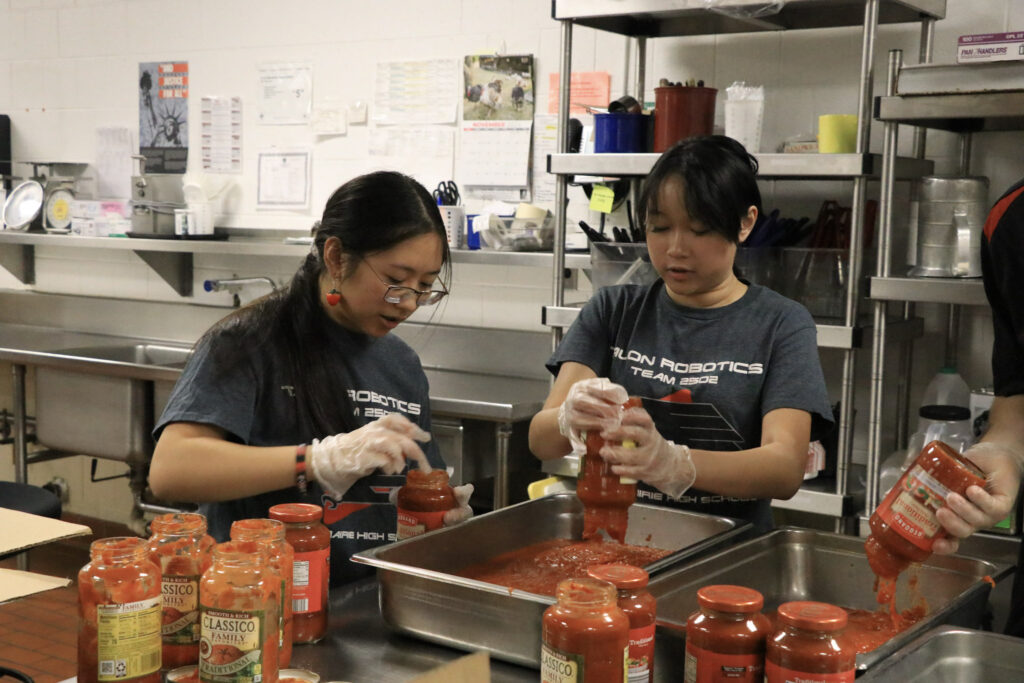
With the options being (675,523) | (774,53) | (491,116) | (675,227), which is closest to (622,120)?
(774,53)

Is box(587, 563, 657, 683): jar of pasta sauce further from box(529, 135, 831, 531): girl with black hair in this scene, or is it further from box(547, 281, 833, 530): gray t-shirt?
box(547, 281, 833, 530): gray t-shirt

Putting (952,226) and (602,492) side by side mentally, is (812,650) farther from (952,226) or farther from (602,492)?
(952,226)

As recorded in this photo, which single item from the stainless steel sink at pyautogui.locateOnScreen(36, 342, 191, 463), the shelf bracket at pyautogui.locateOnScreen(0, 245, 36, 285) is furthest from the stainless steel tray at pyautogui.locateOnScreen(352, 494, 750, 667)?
the shelf bracket at pyautogui.locateOnScreen(0, 245, 36, 285)

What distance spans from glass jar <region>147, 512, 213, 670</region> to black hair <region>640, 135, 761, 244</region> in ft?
3.55

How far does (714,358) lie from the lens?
2006 mm

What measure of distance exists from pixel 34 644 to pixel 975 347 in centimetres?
324

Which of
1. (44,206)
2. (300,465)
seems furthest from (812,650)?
(44,206)

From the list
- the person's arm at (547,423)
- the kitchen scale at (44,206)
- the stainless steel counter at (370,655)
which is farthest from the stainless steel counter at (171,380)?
the stainless steel counter at (370,655)

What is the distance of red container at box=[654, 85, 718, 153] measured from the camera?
2975 millimetres

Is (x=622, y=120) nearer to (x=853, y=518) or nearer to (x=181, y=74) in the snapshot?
(x=853, y=518)

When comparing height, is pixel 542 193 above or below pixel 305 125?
below

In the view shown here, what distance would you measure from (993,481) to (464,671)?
0.94 m

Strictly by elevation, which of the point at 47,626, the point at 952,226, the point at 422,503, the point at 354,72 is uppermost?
the point at 354,72

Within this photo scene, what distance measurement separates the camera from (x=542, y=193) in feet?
12.4
